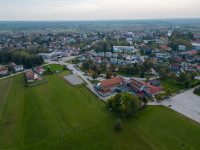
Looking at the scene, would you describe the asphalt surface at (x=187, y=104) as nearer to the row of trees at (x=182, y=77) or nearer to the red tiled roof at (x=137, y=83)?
the row of trees at (x=182, y=77)

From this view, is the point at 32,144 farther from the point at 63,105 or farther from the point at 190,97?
the point at 190,97

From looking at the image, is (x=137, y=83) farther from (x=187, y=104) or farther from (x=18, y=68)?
(x=18, y=68)

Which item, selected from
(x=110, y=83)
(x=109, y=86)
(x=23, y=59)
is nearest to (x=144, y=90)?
(x=110, y=83)

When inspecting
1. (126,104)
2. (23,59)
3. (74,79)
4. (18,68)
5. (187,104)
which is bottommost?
(187,104)

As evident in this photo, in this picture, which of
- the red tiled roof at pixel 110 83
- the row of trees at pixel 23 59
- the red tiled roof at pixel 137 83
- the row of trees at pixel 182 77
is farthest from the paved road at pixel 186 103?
the row of trees at pixel 23 59

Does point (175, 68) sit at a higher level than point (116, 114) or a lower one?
higher

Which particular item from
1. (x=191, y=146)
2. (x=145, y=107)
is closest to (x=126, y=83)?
(x=145, y=107)
